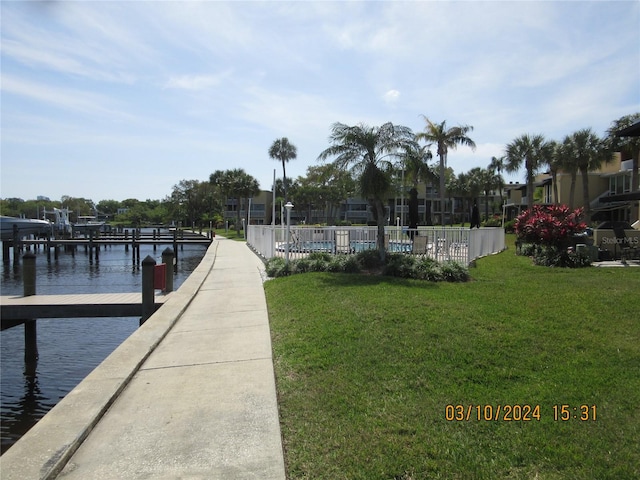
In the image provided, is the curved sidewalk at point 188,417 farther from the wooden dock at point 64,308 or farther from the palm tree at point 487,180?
the palm tree at point 487,180

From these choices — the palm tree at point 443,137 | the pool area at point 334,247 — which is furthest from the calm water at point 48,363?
the palm tree at point 443,137

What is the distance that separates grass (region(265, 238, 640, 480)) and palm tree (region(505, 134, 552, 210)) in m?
40.9

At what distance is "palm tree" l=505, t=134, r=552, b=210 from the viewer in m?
46.2

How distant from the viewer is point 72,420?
175 inches

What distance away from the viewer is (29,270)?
12.4 metres

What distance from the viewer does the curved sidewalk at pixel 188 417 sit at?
3.64 meters

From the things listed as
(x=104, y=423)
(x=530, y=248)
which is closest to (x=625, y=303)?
(x=104, y=423)

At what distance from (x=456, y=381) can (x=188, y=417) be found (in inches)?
105

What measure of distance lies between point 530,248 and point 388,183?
7.86 meters

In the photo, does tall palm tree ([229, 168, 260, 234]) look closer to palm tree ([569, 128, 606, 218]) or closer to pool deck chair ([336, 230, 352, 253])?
palm tree ([569, 128, 606, 218])

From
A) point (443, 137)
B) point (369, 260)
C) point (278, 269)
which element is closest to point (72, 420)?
point (278, 269)

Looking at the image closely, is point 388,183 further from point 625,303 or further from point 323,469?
point 323,469

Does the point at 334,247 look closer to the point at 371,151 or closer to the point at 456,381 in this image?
the point at 371,151
